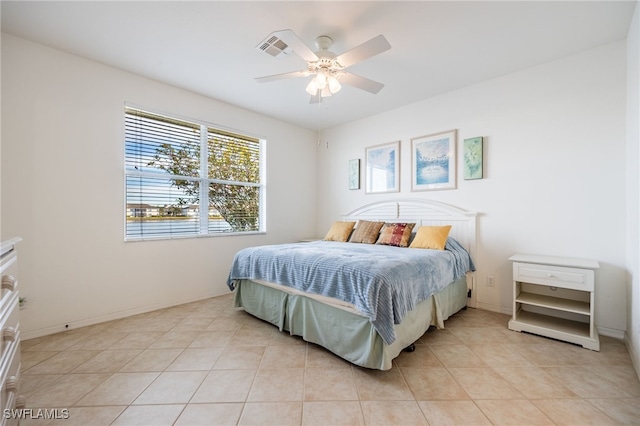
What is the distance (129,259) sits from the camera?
2.95 meters

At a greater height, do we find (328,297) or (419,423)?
(328,297)

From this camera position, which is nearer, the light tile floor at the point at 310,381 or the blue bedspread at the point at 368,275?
the light tile floor at the point at 310,381

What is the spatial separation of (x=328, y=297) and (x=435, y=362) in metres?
0.93

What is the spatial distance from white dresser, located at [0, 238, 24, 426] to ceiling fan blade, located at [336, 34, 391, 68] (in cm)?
222

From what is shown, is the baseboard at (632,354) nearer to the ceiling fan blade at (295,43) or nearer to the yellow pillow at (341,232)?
the yellow pillow at (341,232)

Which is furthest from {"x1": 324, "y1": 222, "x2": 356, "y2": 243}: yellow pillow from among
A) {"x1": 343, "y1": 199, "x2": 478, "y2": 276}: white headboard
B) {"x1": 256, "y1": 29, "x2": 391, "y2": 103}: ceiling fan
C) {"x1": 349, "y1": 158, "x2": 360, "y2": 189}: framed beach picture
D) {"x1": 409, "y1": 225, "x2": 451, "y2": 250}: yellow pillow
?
{"x1": 256, "y1": 29, "x2": 391, "y2": 103}: ceiling fan

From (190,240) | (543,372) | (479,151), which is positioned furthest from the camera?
(190,240)

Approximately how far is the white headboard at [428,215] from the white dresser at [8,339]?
3653mm

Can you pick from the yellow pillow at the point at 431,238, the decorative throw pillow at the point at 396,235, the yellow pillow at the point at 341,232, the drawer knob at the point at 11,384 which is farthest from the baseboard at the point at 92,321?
the yellow pillow at the point at 431,238

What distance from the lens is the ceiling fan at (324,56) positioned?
74.2 inches

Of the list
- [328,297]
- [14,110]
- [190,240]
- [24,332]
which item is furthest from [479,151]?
[24,332]

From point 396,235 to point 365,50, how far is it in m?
2.08

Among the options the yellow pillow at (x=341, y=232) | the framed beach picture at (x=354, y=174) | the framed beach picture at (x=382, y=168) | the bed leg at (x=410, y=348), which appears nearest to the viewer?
the bed leg at (x=410, y=348)

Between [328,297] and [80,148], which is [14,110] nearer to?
[80,148]
